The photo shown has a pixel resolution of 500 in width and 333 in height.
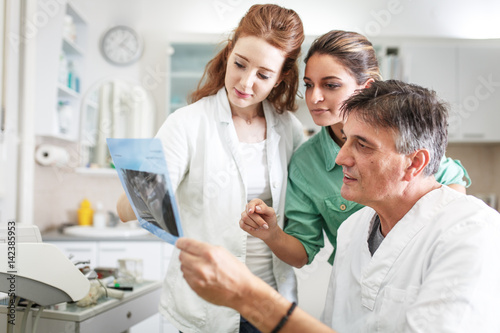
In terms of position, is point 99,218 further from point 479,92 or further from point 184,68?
point 479,92

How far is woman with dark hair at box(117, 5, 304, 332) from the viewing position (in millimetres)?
1217

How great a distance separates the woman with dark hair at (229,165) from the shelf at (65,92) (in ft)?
6.61

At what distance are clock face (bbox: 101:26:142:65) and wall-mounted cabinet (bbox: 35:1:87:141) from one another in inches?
8.9

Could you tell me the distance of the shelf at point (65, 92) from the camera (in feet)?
9.75

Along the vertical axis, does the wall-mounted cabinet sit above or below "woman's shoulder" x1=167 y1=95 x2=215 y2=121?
above

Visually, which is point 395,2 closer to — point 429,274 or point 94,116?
point 94,116

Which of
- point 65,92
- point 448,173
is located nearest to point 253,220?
point 448,173

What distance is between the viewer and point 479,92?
11.0 feet

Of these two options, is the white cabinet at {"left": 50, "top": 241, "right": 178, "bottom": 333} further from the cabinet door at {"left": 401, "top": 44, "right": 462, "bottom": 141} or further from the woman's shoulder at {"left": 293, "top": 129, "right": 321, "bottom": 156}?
the cabinet door at {"left": 401, "top": 44, "right": 462, "bottom": 141}

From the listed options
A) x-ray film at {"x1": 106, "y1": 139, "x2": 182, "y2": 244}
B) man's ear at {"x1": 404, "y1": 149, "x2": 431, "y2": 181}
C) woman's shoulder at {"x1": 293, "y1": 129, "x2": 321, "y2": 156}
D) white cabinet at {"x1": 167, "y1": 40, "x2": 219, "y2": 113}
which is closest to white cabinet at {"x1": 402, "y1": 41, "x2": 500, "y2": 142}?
white cabinet at {"x1": 167, "y1": 40, "x2": 219, "y2": 113}

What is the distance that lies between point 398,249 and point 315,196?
0.39 metres

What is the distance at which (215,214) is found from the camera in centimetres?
123

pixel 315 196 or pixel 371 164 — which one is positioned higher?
pixel 371 164

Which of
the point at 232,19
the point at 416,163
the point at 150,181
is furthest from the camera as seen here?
the point at 232,19
